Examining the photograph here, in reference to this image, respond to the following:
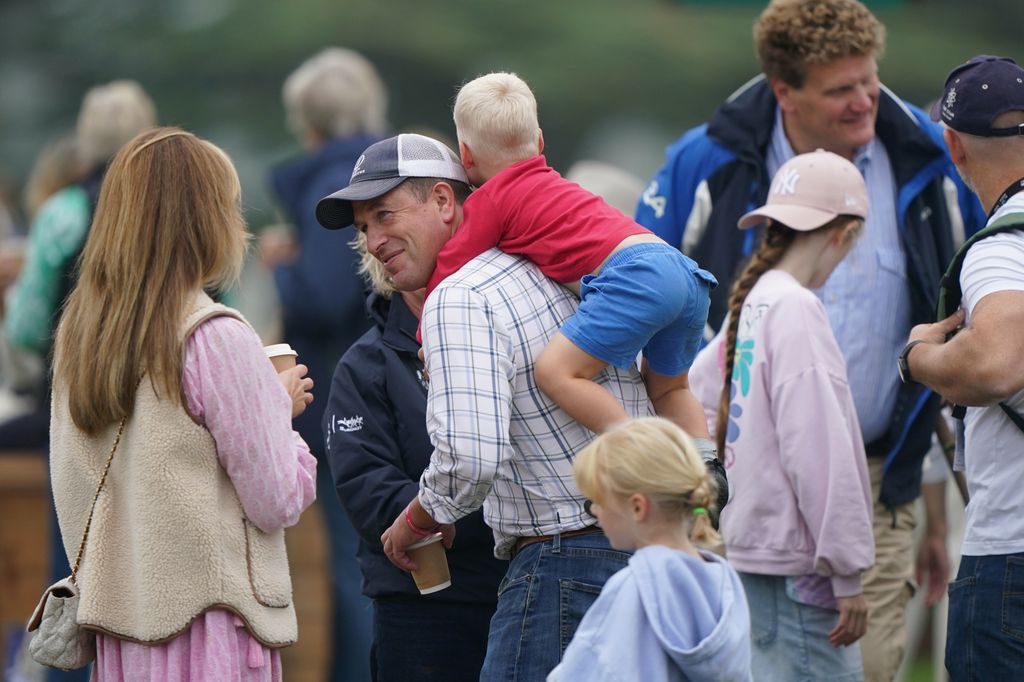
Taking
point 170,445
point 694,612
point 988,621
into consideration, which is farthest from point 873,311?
point 170,445

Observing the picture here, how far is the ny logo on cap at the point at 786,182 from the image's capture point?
429 centimetres

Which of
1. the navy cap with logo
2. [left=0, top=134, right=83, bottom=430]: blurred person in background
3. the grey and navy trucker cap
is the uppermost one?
the navy cap with logo

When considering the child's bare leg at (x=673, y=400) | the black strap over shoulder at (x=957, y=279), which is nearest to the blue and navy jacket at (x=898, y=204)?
the black strap over shoulder at (x=957, y=279)

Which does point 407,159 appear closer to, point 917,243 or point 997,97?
point 997,97

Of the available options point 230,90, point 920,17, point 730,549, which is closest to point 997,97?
point 730,549

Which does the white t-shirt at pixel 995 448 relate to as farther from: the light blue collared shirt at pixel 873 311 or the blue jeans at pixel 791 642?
the light blue collared shirt at pixel 873 311

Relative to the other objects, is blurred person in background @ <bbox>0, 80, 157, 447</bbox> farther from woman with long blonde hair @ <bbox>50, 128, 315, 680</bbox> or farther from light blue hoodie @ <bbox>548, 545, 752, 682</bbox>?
light blue hoodie @ <bbox>548, 545, 752, 682</bbox>

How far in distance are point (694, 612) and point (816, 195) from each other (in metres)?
1.63

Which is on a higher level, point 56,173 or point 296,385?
point 296,385

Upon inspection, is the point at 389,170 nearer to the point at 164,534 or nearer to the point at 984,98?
the point at 164,534

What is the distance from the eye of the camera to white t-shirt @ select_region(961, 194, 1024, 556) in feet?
11.6

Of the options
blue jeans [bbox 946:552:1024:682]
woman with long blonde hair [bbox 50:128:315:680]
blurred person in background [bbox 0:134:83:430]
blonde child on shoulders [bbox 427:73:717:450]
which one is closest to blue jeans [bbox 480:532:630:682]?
blonde child on shoulders [bbox 427:73:717:450]

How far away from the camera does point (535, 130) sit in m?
3.52

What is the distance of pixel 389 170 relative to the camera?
3.62 m
